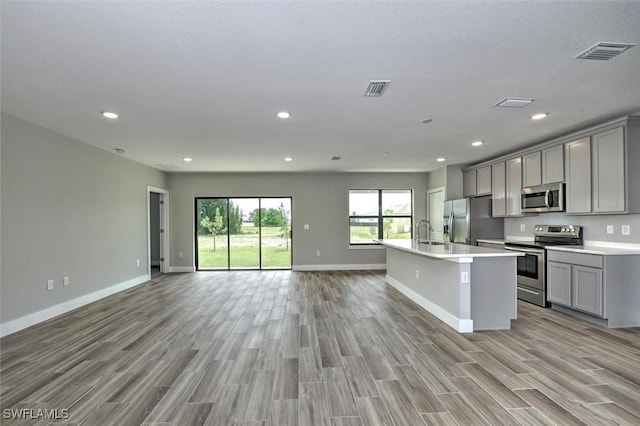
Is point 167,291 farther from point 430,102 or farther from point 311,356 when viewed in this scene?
point 430,102

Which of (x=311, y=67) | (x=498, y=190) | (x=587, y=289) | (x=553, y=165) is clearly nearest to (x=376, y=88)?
(x=311, y=67)

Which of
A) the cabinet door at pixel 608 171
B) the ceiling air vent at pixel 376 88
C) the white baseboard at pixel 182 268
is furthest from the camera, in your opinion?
the white baseboard at pixel 182 268

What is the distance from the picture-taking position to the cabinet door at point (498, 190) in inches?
238

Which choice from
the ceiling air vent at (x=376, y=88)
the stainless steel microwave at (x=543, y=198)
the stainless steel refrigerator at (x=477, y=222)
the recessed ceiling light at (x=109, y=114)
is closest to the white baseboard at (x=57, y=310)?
the recessed ceiling light at (x=109, y=114)

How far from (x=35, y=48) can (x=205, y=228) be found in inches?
253

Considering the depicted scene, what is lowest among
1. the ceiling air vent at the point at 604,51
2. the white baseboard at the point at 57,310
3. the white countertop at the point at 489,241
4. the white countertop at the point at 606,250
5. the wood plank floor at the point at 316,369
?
the wood plank floor at the point at 316,369

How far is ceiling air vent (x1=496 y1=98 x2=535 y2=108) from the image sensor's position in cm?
338

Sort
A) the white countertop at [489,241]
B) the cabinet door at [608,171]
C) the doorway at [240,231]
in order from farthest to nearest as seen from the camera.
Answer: the doorway at [240,231]
the white countertop at [489,241]
the cabinet door at [608,171]

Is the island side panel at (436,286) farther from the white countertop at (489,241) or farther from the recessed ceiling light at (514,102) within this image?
the recessed ceiling light at (514,102)

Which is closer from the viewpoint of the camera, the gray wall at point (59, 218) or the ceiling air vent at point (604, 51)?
the ceiling air vent at point (604, 51)

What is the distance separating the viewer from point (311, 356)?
3137 millimetres

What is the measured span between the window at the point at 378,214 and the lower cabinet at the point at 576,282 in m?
4.26

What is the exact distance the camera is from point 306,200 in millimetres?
8492

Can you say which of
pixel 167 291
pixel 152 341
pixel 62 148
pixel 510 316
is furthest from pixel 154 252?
pixel 510 316
